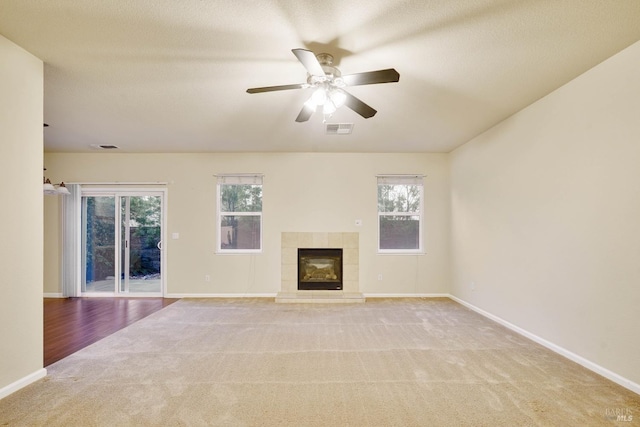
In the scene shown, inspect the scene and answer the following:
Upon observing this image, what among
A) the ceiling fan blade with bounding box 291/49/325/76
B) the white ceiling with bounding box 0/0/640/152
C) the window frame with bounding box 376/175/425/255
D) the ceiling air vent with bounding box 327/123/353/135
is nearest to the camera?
the ceiling fan blade with bounding box 291/49/325/76

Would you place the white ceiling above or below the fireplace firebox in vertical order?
above

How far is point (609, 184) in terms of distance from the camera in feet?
8.53

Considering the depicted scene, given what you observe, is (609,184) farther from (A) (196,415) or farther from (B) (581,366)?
(A) (196,415)

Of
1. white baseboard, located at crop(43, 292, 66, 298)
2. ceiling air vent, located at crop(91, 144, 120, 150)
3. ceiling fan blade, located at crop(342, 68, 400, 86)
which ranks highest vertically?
ceiling air vent, located at crop(91, 144, 120, 150)

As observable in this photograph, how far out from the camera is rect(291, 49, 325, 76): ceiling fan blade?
1886 millimetres

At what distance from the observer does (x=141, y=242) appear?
5.84 metres

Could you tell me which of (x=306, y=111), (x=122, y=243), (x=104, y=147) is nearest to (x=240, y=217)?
(x=122, y=243)

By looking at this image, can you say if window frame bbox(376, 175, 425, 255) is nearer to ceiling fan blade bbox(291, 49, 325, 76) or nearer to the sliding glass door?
ceiling fan blade bbox(291, 49, 325, 76)

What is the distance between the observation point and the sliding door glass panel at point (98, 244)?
5820mm

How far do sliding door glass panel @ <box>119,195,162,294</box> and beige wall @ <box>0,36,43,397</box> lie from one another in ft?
10.7

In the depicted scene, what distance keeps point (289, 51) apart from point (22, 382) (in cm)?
326

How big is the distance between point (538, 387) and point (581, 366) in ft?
2.32

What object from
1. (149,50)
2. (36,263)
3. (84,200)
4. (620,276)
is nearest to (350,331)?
(620,276)

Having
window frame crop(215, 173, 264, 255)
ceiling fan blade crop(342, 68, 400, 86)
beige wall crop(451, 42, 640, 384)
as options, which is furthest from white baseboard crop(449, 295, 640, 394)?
window frame crop(215, 173, 264, 255)
